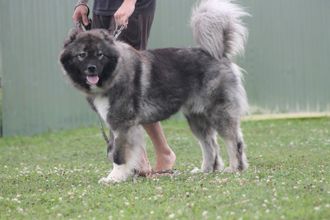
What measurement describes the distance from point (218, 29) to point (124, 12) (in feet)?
3.50

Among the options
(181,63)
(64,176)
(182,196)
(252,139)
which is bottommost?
(252,139)

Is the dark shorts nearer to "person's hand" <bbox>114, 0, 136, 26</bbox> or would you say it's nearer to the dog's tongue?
"person's hand" <bbox>114, 0, 136, 26</bbox>

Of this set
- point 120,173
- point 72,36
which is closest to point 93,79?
point 72,36

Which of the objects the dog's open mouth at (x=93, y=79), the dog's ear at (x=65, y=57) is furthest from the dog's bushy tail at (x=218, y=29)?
the dog's ear at (x=65, y=57)

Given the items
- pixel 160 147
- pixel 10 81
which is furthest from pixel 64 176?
pixel 10 81

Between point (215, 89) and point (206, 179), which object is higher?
point (215, 89)

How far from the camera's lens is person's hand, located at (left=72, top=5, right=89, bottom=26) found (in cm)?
796

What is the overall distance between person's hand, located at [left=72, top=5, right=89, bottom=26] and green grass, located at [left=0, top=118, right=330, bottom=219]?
1628 mm

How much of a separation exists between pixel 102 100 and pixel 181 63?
97cm

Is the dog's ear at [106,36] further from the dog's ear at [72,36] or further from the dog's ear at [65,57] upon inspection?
the dog's ear at [65,57]

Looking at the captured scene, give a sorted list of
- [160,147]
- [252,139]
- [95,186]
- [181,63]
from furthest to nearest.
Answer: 1. [252,139]
2. [160,147]
3. [181,63]
4. [95,186]

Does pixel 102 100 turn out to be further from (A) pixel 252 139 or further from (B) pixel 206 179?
(A) pixel 252 139

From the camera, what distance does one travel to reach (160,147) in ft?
26.7

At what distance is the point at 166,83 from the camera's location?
750cm
